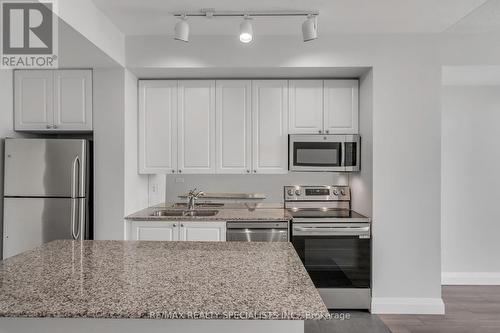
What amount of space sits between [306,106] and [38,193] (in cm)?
261

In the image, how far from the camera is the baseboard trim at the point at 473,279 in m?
4.03

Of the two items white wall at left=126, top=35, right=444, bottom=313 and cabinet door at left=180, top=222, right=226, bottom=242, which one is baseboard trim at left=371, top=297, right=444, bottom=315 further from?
cabinet door at left=180, top=222, right=226, bottom=242

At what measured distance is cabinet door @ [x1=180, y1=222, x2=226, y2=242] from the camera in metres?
3.29

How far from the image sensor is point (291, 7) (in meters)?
2.71

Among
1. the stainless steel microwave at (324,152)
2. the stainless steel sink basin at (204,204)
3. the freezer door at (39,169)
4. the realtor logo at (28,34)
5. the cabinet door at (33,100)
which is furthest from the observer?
the stainless steel sink basin at (204,204)

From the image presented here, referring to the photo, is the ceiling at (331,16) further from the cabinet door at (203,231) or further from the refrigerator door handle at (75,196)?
the cabinet door at (203,231)

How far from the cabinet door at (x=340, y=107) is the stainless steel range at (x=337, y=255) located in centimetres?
92

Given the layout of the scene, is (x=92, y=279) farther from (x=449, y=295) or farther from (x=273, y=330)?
(x=449, y=295)

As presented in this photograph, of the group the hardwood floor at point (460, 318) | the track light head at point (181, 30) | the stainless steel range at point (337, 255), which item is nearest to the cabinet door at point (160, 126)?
the track light head at point (181, 30)

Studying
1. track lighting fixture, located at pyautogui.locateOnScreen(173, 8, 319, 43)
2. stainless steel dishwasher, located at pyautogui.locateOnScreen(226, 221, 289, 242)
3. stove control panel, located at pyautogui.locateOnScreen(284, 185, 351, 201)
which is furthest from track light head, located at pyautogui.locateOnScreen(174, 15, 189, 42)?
stove control panel, located at pyautogui.locateOnScreen(284, 185, 351, 201)

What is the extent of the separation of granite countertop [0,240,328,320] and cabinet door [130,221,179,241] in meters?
1.36

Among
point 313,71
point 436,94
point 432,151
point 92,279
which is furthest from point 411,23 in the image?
point 92,279

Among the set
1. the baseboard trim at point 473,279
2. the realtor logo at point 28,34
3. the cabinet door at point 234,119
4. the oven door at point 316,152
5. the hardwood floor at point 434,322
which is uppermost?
the realtor logo at point 28,34

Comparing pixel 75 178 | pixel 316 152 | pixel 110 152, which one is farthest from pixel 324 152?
pixel 75 178
